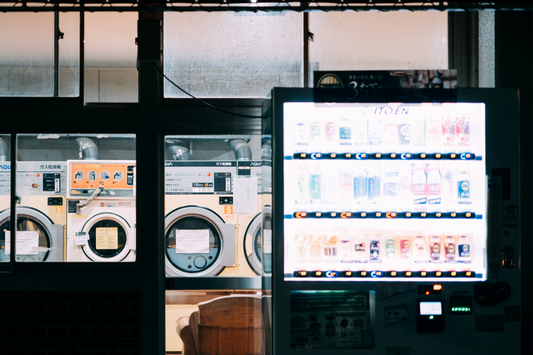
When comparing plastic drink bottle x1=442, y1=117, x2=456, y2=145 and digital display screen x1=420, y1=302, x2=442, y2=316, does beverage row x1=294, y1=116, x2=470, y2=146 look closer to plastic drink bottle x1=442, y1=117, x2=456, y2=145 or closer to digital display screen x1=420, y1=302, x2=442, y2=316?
plastic drink bottle x1=442, y1=117, x2=456, y2=145

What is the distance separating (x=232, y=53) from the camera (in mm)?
2758

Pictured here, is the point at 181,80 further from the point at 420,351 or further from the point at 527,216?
the point at 527,216

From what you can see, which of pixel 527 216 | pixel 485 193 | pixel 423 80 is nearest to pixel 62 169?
pixel 423 80

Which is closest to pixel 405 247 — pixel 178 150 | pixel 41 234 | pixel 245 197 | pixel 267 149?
pixel 267 149

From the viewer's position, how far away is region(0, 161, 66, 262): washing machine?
12.4ft

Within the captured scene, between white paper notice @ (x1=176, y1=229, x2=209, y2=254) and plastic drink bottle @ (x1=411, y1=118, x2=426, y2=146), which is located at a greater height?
plastic drink bottle @ (x1=411, y1=118, x2=426, y2=146)

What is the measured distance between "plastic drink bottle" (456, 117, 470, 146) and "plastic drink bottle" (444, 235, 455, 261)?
51 centimetres

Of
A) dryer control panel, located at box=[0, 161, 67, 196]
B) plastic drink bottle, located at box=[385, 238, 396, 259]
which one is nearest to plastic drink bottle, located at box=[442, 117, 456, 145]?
plastic drink bottle, located at box=[385, 238, 396, 259]

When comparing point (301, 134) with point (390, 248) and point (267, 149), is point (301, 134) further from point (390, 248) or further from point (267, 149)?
point (390, 248)

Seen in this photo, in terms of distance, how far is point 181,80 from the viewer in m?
2.72

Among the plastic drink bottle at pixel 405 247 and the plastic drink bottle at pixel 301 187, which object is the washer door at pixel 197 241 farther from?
the plastic drink bottle at pixel 405 247

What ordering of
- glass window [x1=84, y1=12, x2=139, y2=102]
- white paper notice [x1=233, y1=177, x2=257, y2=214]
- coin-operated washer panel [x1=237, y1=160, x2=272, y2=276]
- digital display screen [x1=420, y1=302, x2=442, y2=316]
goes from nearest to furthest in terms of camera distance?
digital display screen [x1=420, y1=302, x2=442, y2=316], glass window [x1=84, y1=12, x2=139, y2=102], white paper notice [x1=233, y1=177, x2=257, y2=214], coin-operated washer panel [x1=237, y1=160, x2=272, y2=276]

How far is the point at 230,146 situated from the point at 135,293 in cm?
181

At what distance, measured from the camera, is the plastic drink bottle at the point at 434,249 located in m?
2.02
